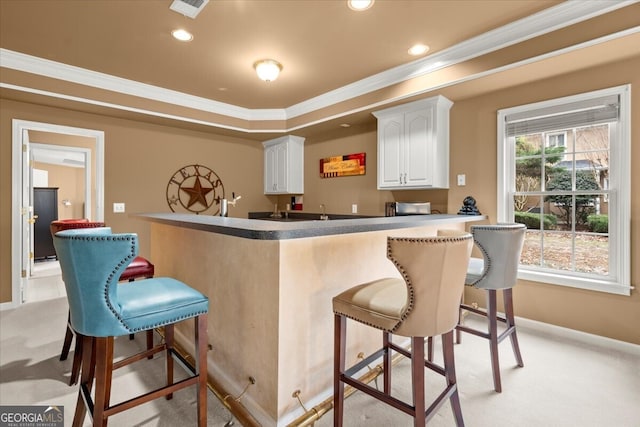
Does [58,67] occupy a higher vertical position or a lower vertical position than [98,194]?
higher

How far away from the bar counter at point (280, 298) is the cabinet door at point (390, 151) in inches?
62.3

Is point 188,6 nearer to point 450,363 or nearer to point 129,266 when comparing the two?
point 129,266

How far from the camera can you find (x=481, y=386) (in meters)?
1.99

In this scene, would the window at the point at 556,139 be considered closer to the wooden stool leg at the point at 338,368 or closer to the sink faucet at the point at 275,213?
the wooden stool leg at the point at 338,368

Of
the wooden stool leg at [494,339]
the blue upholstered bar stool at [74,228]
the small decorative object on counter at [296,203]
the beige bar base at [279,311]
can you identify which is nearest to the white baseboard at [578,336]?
the wooden stool leg at [494,339]

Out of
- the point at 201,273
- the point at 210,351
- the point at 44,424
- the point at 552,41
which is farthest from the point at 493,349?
the point at 44,424

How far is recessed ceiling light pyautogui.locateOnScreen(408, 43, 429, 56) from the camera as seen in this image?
282 centimetres

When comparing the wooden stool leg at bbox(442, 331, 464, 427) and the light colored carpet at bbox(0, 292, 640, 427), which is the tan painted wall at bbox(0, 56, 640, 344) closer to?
the light colored carpet at bbox(0, 292, 640, 427)

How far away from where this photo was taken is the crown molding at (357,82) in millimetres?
2215

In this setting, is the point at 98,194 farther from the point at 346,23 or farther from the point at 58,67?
the point at 346,23

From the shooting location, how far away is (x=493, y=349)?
1981 mm

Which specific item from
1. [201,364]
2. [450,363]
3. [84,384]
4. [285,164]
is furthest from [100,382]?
[285,164]

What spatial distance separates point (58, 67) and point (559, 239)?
531cm

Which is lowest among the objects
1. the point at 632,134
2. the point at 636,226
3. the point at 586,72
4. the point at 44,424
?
the point at 44,424
